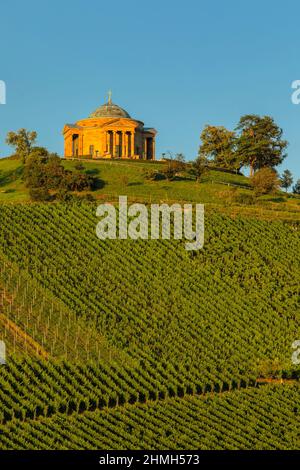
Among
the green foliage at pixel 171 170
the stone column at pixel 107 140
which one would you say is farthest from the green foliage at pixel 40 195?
the stone column at pixel 107 140

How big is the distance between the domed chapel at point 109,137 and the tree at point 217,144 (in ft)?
37.9

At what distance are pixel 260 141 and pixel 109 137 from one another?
61.5 ft

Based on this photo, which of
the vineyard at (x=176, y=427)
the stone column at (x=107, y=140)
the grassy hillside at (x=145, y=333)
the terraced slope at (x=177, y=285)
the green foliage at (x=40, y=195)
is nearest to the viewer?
the vineyard at (x=176, y=427)

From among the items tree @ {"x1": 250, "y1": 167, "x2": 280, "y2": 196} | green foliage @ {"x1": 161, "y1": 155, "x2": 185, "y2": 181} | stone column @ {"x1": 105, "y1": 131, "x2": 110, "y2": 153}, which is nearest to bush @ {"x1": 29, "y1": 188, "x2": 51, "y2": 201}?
green foliage @ {"x1": 161, "y1": 155, "x2": 185, "y2": 181}

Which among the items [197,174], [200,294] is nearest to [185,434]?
[200,294]

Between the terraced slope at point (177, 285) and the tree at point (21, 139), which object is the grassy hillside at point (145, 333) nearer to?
the terraced slope at point (177, 285)

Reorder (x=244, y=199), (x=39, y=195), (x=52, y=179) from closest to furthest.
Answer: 1. (x=39, y=195)
2. (x=52, y=179)
3. (x=244, y=199)

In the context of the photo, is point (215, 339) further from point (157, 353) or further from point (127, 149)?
point (127, 149)

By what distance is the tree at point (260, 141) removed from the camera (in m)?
114

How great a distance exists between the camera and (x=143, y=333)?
53.6 metres

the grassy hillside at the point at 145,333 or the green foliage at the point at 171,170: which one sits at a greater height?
the green foliage at the point at 171,170

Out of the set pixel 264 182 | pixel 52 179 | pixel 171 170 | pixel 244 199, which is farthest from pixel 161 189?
pixel 52 179

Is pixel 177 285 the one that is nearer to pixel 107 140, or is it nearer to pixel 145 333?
pixel 145 333

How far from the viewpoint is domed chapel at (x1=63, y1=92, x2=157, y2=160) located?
113875mm
